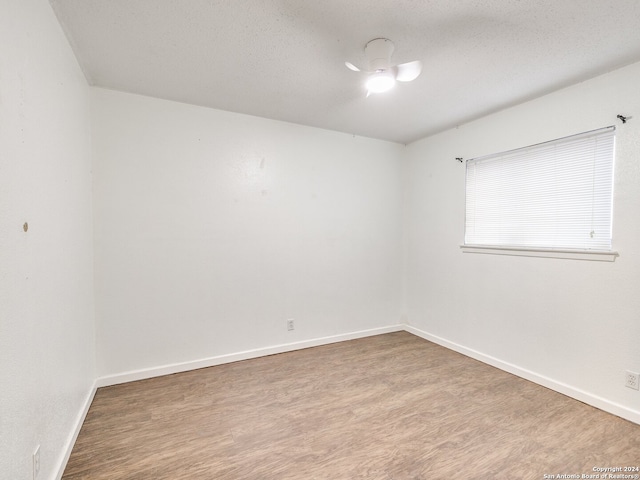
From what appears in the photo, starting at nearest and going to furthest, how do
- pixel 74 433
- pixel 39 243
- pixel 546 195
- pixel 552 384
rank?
pixel 39 243 → pixel 74 433 → pixel 552 384 → pixel 546 195

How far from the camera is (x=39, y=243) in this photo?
142 centimetres

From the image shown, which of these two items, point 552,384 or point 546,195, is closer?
point 552,384

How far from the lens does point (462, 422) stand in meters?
2.08

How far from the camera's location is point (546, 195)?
264 cm

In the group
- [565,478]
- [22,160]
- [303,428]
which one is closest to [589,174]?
[565,478]

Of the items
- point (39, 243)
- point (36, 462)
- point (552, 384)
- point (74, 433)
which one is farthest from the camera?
point (552, 384)

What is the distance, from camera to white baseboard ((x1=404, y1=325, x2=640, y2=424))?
2115 millimetres

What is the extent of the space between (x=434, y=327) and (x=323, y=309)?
1.42 meters

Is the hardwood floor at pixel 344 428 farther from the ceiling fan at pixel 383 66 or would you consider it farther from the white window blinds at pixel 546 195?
the ceiling fan at pixel 383 66

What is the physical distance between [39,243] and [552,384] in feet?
12.2

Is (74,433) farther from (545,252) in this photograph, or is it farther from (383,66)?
(545,252)

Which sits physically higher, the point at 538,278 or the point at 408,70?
the point at 408,70

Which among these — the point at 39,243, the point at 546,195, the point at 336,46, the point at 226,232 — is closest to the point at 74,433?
the point at 39,243

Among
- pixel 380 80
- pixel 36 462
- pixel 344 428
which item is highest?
pixel 380 80
